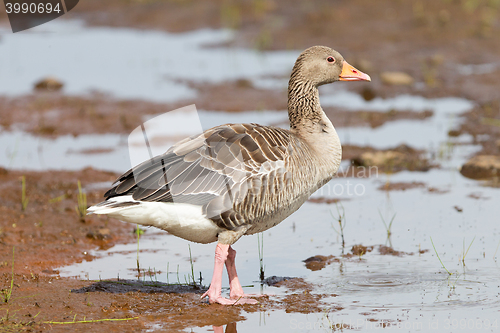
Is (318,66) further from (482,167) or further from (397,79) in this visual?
(397,79)

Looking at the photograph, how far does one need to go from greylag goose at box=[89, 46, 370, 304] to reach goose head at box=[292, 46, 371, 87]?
94 cm

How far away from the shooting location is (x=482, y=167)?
9.94 m

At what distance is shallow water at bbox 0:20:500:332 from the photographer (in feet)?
19.1

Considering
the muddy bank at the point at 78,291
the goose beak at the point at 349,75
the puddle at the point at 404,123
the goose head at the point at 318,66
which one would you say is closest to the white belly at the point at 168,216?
the muddy bank at the point at 78,291

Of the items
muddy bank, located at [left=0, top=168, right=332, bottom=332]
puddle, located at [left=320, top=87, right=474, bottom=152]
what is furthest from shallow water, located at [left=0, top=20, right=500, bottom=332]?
muddy bank, located at [left=0, top=168, right=332, bottom=332]

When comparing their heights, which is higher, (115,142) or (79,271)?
(115,142)

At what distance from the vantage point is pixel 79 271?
7055 millimetres

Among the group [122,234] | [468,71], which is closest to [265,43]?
[468,71]

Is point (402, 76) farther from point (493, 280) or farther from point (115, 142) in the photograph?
point (493, 280)

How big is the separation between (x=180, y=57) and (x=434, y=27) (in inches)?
304

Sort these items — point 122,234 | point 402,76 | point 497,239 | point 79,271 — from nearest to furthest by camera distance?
point 79,271
point 497,239
point 122,234
point 402,76

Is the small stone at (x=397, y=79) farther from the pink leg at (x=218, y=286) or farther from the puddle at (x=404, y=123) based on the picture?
the pink leg at (x=218, y=286)

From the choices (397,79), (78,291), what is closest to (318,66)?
(78,291)

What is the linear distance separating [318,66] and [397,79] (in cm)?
930
